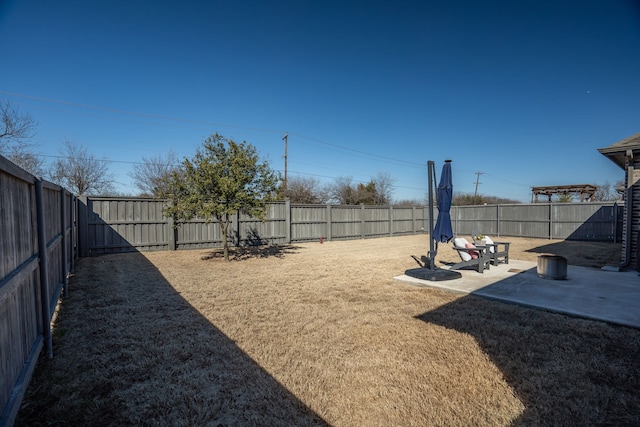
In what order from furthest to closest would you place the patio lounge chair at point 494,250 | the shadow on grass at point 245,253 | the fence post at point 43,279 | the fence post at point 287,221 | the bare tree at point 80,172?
the bare tree at point 80,172 < the fence post at point 287,221 < the shadow on grass at point 245,253 < the patio lounge chair at point 494,250 < the fence post at point 43,279

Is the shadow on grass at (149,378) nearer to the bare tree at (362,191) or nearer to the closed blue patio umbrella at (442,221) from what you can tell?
the closed blue patio umbrella at (442,221)

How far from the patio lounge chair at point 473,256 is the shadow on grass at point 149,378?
17.9 ft

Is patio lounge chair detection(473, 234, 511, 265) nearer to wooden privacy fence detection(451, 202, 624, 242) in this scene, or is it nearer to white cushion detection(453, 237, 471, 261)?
white cushion detection(453, 237, 471, 261)

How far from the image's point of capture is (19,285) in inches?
86.2

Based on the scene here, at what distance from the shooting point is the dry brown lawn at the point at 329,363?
6.73 feet

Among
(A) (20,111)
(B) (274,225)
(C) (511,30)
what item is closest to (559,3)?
(C) (511,30)

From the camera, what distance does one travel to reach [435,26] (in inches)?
381

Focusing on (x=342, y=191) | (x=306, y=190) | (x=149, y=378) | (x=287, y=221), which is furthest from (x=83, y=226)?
(x=342, y=191)

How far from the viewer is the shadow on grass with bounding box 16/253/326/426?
2.03 meters

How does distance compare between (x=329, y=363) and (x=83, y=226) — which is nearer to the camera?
(x=329, y=363)

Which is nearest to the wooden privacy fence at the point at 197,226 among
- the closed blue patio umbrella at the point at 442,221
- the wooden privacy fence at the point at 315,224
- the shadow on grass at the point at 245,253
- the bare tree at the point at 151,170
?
the wooden privacy fence at the point at 315,224

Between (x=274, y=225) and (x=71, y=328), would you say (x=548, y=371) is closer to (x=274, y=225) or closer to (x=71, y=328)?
(x=71, y=328)

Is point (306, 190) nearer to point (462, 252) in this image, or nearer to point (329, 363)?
point (462, 252)

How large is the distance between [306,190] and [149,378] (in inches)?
1023
